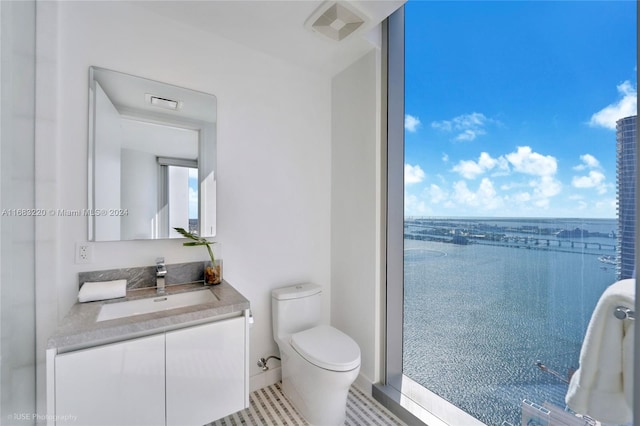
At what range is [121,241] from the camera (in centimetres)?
152

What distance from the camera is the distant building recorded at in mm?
979

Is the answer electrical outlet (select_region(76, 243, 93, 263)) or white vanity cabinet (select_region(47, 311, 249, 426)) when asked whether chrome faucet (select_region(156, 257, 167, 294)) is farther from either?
white vanity cabinet (select_region(47, 311, 249, 426))

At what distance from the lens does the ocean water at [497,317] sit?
1.16m

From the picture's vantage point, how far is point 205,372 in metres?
1.24

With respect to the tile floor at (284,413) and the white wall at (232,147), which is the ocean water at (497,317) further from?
the white wall at (232,147)

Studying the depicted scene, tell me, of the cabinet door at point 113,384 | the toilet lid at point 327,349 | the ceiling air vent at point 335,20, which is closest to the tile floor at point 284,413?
the toilet lid at point 327,349

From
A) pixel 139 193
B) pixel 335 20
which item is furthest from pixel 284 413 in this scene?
pixel 335 20

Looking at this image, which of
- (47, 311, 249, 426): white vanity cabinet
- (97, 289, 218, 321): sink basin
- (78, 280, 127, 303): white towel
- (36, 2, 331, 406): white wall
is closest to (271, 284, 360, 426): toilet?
(36, 2, 331, 406): white wall

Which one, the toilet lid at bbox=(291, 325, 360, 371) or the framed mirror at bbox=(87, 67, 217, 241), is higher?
the framed mirror at bbox=(87, 67, 217, 241)

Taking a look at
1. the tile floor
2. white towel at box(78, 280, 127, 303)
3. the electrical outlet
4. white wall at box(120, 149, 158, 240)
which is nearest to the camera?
white towel at box(78, 280, 127, 303)

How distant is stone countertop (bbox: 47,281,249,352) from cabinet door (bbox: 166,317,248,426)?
2.1 inches

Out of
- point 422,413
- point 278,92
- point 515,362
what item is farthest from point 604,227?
point 278,92

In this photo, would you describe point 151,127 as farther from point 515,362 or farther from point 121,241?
point 515,362

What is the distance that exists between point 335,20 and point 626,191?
63.0 inches
